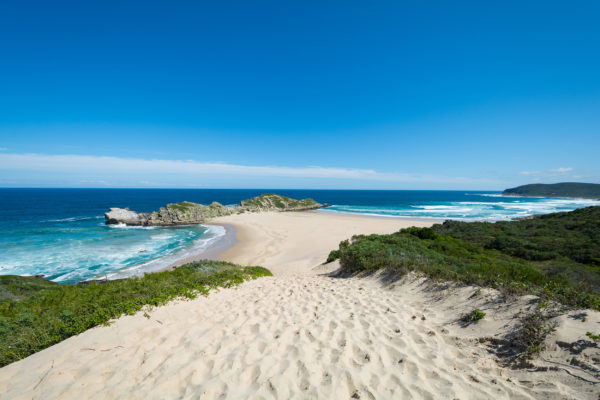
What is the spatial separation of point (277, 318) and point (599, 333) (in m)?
5.57

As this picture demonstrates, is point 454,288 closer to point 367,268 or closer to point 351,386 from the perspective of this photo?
point 367,268

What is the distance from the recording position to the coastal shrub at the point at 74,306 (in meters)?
5.21

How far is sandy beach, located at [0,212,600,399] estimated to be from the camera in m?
3.40

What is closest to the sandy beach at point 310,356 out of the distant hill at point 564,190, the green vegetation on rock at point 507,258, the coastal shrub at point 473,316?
the coastal shrub at point 473,316

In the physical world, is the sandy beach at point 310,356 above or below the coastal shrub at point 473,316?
below

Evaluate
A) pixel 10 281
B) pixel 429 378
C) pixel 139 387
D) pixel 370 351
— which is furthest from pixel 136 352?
pixel 10 281

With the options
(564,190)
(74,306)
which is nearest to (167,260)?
Result: (74,306)

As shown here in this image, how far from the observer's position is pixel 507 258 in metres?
13.6

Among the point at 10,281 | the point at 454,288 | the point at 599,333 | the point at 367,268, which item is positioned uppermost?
the point at 599,333

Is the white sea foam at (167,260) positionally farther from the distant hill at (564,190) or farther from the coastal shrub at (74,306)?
the distant hill at (564,190)

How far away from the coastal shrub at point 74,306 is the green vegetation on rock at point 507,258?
6269 millimetres

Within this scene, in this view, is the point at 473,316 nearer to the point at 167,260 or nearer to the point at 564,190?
the point at 167,260

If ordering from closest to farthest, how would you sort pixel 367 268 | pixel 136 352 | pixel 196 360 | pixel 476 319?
pixel 196 360 < pixel 136 352 < pixel 476 319 < pixel 367 268

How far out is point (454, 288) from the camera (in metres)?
6.73
